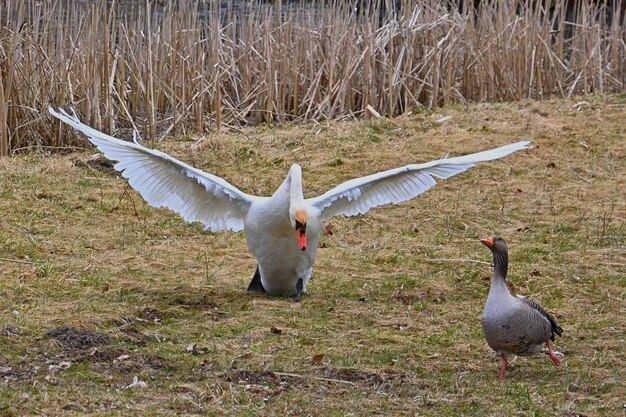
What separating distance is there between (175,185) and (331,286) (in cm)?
123

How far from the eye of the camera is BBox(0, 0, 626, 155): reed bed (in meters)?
10.7

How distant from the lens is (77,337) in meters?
5.64

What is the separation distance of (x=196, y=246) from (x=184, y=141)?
11.0 feet

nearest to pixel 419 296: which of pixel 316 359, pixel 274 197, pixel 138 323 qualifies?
pixel 274 197

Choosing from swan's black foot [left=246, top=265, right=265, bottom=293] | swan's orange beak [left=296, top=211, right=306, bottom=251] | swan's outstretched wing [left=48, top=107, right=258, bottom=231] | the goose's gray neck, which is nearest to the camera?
the goose's gray neck

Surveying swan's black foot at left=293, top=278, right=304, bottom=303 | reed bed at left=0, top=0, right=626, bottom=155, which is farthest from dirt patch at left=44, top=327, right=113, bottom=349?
reed bed at left=0, top=0, right=626, bottom=155

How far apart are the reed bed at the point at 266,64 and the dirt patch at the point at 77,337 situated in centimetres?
491

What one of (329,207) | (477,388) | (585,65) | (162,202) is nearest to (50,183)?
(162,202)

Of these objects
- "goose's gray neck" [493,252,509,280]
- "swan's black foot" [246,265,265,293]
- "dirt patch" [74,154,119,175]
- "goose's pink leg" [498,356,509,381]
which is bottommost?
"dirt patch" [74,154,119,175]

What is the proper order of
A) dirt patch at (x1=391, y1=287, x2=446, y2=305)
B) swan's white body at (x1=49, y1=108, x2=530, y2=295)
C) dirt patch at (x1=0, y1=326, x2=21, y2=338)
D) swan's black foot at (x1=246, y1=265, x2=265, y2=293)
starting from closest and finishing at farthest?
dirt patch at (x1=0, y1=326, x2=21, y2=338)
swan's white body at (x1=49, y1=108, x2=530, y2=295)
dirt patch at (x1=391, y1=287, x2=446, y2=305)
swan's black foot at (x1=246, y1=265, x2=265, y2=293)

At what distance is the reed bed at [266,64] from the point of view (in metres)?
10.7

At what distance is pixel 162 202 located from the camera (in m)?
7.02

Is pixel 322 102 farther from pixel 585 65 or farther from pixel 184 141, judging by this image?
pixel 585 65

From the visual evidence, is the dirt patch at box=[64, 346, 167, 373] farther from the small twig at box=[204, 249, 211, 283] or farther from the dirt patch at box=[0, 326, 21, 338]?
the small twig at box=[204, 249, 211, 283]
